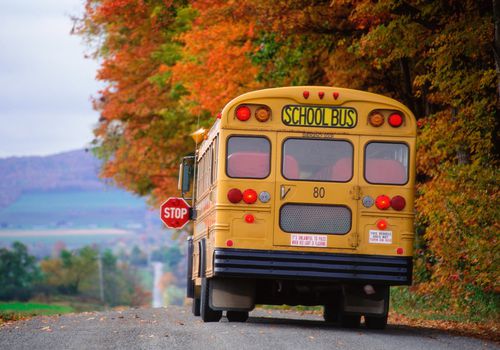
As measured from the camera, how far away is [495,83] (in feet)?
63.2

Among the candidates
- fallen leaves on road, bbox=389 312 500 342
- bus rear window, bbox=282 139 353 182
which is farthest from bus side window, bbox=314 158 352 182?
fallen leaves on road, bbox=389 312 500 342

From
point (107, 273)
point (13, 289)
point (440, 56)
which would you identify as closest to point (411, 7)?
point (440, 56)

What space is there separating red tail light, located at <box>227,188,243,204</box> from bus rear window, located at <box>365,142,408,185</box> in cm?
170

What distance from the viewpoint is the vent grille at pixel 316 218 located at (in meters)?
14.6

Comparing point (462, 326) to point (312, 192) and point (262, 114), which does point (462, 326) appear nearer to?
point (312, 192)

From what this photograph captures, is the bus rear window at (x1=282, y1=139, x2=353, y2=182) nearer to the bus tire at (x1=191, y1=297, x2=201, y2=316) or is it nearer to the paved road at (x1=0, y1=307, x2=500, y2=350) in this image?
the paved road at (x1=0, y1=307, x2=500, y2=350)

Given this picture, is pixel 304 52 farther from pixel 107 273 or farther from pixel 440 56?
pixel 107 273

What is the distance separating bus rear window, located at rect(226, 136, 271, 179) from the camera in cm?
1470

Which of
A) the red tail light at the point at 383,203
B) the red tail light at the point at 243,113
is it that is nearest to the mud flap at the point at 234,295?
the red tail light at the point at 383,203

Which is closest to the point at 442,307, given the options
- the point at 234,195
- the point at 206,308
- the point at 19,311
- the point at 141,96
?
the point at 206,308

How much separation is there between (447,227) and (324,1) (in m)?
6.33

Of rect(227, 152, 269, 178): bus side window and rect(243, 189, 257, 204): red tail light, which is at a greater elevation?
rect(227, 152, 269, 178): bus side window

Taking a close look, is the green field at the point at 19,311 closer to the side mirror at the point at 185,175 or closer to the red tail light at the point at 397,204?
the side mirror at the point at 185,175

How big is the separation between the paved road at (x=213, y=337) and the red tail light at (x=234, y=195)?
1.67m
